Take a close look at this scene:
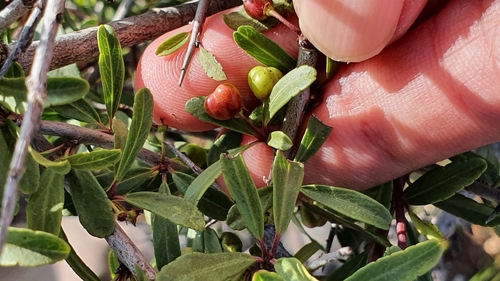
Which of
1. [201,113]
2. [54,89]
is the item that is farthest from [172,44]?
[54,89]

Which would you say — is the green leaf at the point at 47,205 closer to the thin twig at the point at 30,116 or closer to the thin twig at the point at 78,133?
the thin twig at the point at 78,133

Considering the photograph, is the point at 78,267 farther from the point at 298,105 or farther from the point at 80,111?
the point at 298,105

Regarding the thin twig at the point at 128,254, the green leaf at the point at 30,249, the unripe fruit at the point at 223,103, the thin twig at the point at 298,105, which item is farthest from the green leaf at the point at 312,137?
the green leaf at the point at 30,249

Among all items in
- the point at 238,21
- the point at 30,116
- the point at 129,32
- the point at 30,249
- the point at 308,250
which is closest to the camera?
the point at 30,116

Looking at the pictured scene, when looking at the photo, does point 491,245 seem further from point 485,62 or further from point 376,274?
point 376,274

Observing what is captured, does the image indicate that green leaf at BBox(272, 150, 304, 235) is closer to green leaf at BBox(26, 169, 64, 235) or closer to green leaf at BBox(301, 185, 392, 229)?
green leaf at BBox(301, 185, 392, 229)

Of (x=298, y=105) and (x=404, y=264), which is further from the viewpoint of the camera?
(x=298, y=105)
